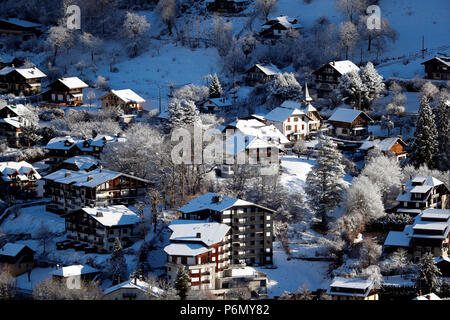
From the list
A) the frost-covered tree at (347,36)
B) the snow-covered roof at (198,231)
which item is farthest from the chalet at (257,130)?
the frost-covered tree at (347,36)

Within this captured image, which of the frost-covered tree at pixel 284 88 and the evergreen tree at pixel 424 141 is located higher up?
the frost-covered tree at pixel 284 88

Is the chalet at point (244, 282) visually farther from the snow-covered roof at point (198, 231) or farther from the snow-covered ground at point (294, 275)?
the snow-covered roof at point (198, 231)

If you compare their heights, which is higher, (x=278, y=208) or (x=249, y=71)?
(x=249, y=71)

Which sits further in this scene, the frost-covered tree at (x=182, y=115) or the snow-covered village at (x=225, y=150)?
the frost-covered tree at (x=182, y=115)

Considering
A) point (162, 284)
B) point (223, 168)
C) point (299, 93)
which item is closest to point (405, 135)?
point (299, 93)

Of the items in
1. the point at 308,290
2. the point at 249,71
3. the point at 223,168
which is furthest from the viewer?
the point at 249,71

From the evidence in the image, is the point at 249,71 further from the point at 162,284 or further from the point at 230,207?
the point at 162,284
